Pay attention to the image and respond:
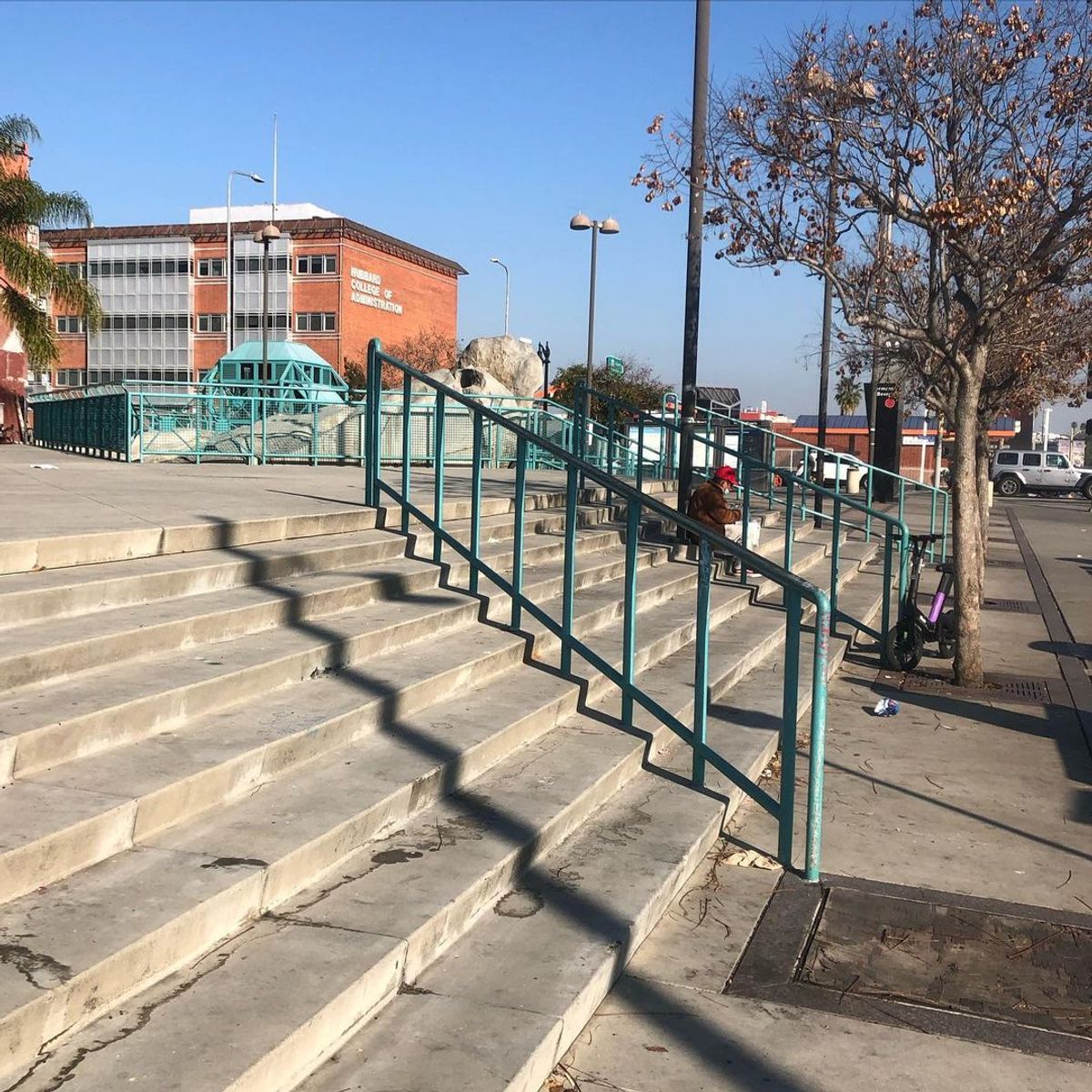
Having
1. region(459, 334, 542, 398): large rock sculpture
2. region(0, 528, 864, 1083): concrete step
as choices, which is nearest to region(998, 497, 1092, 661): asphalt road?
region(0, 528, 864, 1083): concrete step

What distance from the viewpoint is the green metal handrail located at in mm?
4816

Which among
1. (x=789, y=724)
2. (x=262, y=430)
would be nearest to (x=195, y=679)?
(x=789, y=724)

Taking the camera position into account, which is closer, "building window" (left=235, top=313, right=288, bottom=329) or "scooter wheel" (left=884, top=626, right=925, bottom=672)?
"scooter wheel" (left=884, top=626, right=925, bottom=672)

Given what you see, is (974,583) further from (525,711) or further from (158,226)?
(158,226)

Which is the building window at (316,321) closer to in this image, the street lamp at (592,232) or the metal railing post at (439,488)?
the street lamp at (592,232)

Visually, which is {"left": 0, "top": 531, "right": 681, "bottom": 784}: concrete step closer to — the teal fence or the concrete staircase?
the concrete staircase

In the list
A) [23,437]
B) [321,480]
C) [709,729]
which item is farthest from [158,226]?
[709,729]

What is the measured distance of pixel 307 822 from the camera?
3.78m

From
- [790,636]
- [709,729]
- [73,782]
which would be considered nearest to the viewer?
[73,782]

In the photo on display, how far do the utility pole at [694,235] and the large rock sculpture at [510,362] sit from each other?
1047 inches

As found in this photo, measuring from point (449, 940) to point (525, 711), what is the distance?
1809 mm

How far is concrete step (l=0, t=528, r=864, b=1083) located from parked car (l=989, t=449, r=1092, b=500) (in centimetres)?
4711

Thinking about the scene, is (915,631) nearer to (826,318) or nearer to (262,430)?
(262,430)

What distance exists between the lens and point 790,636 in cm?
485
